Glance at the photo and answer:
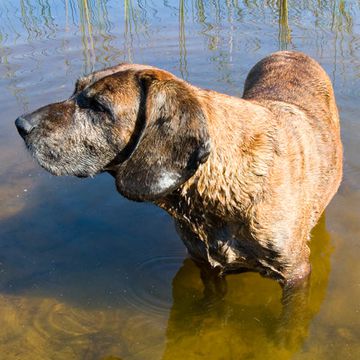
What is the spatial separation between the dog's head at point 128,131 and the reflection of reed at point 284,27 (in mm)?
6445

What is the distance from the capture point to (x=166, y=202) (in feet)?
12.1

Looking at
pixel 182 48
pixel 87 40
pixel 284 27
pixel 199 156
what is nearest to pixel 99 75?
pixel 199 156

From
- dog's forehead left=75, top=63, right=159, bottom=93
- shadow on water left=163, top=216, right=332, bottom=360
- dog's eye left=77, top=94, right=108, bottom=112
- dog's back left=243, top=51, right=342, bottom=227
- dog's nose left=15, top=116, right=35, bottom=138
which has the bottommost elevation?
shadow on water left=163, top=216, right=332, bottom=360

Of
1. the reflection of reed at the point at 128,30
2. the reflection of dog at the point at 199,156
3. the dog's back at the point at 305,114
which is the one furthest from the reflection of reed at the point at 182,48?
the reflection of dog at the point at 199,156

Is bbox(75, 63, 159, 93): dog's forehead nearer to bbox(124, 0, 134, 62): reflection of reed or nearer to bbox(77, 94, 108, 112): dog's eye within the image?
bbox(77, 94, 108, 112): dog's eye

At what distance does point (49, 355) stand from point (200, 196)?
5.86 ft

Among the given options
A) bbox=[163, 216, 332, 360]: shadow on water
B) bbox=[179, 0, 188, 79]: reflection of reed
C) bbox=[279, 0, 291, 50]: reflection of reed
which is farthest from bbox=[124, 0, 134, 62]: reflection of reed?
bbox=[163, 216, 332, 360]: shadow on water

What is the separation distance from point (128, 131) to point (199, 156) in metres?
0.54

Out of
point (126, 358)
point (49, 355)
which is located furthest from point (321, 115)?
point (49, 355)

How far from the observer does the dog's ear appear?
3.20 m

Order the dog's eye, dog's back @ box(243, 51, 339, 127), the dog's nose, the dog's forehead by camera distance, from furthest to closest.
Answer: dog's back @ box(243, 51, 339, 127) → the dog's forehead → the dog's nose → the dog's eye

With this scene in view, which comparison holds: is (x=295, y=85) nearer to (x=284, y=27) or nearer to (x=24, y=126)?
(x=24, y=126)

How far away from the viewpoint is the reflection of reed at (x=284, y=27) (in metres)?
9.74

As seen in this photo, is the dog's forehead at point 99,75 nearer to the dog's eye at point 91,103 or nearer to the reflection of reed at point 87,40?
the dog's eye at point 91,103
